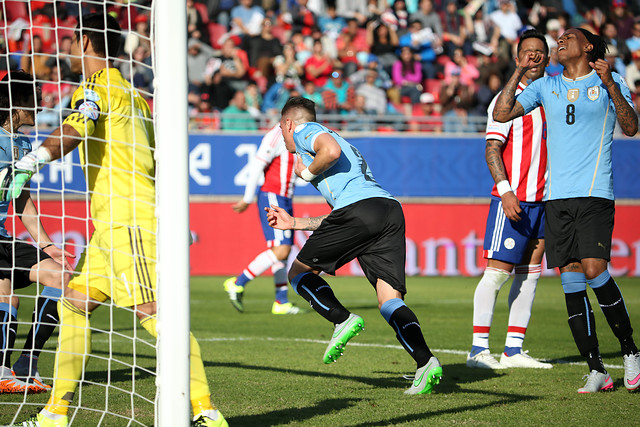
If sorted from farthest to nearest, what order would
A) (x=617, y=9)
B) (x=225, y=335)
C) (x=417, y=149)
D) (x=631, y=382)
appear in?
(x=617, y=9), (x=417, y=149), (x=225, y=335), (x=631, y=382)

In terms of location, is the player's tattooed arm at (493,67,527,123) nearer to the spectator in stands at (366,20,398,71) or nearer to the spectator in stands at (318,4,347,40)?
the spectator in stands at (366,20,398,71)

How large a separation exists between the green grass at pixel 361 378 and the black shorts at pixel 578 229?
0.89 metres

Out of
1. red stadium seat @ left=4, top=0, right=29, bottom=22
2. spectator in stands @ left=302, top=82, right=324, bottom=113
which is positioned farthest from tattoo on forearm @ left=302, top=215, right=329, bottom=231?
red stadium seat @ left=4, top=0, right=29, bottom=22

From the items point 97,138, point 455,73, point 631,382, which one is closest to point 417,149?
point 455,73

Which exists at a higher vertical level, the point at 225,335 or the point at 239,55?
the point at 239,55

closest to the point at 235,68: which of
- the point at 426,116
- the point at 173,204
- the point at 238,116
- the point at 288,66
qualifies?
the point at 288,66

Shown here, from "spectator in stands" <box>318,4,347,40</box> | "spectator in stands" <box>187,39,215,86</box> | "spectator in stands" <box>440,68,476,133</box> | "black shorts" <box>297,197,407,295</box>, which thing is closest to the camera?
"black shorts" <box>297,197,407,295</box>

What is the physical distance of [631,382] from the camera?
530cm

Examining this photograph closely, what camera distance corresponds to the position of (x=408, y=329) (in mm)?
4996

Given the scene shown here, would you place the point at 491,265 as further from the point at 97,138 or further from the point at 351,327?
the point at 97,138

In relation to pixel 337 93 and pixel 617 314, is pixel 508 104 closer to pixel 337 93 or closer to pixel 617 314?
pixel 617 314

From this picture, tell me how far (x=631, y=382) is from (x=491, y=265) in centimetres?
157

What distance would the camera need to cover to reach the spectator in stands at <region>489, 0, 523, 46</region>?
19.5m

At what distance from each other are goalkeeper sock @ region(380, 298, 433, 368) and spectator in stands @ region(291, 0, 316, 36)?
1510 centimetres
